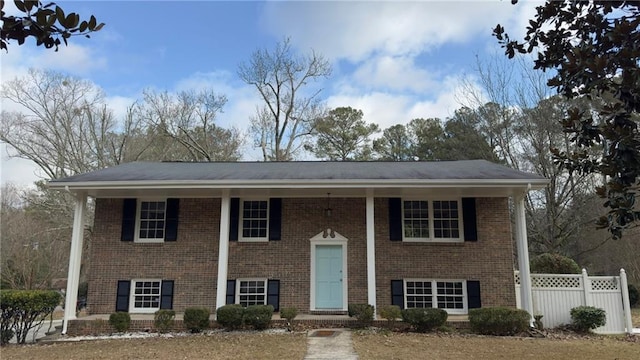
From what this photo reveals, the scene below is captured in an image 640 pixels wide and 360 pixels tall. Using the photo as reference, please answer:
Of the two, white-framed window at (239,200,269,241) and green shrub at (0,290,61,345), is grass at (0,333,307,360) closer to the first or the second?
green shrub at (0,290,61,345)

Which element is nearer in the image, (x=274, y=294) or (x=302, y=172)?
(x=274, y=294)

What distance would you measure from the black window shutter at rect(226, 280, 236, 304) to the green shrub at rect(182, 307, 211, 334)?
1662 millimetres

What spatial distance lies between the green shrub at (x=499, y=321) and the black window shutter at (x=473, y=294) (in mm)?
1771

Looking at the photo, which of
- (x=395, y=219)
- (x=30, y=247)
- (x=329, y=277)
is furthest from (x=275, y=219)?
(x=30, y=247)

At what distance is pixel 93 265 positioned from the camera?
11.9m

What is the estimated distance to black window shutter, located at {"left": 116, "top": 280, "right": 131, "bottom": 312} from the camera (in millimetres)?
11648

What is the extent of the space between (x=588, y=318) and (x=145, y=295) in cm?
1151

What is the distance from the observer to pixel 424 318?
9.50 meters

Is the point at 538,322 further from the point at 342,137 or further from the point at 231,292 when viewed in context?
the point at 342,137

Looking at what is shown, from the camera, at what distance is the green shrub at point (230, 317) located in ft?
32.3

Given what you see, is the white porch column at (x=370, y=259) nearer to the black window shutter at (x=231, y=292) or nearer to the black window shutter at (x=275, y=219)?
the black window shutter at (x=275, y=219)

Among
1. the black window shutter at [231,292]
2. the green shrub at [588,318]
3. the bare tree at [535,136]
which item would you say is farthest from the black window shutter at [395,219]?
the bare tree at [535,136]

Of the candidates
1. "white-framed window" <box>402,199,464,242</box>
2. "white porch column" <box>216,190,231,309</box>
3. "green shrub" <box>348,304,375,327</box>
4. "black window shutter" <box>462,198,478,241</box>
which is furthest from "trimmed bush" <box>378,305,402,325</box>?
"white porch column" <box>216,190,231,309</box>

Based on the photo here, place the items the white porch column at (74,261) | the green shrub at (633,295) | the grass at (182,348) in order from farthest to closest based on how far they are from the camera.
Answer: the green shrub at (633,295) < the white porch column at (74,261) < the grass at (182,348)
